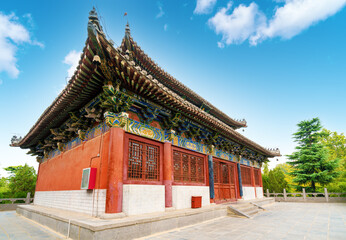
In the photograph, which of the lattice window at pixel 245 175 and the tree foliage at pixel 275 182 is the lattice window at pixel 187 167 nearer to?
the lattice window at pixel 245 175

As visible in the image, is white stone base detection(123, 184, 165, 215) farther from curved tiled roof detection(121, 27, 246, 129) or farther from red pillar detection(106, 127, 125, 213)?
curved tiled roof detection(121, 27, 246, 129)

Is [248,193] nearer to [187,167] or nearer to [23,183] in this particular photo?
[187,167]

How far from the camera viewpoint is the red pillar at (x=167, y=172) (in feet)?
21.9

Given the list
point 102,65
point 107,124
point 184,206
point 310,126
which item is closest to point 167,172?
point 184,206

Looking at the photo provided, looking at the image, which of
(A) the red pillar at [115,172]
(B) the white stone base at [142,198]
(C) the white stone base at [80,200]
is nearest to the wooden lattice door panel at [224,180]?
(B) the white stone base at [142,198]

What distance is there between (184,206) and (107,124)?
4.32 metres

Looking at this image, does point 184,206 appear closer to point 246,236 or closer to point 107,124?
point 246,236

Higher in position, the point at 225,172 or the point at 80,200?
the point at 225,172

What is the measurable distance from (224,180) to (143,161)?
639cm

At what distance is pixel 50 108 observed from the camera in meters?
6.88

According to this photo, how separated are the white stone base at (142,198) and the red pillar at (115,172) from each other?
24 cm

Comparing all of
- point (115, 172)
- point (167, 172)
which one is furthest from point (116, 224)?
point (167, 172)

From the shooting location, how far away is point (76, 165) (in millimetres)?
7043

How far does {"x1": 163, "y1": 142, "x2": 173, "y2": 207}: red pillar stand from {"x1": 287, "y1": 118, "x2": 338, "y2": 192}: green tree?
17.8 metres
